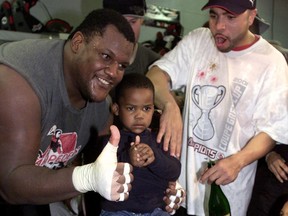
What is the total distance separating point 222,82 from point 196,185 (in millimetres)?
477

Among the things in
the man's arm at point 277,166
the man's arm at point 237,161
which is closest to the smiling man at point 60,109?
the man's arm at point 237,161

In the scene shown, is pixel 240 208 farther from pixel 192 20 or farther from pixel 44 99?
pixel 192 20

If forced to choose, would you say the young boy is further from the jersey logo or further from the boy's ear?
the jersey logo

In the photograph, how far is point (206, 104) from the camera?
65.2 inches

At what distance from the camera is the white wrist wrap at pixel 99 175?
97 centimetres

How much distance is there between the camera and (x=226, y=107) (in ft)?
5.26

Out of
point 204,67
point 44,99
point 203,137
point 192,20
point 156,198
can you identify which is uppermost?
point 44,99

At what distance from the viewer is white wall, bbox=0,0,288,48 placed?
3.71 m

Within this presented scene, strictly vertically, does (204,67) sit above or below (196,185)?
above

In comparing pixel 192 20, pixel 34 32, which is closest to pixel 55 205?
pixel 34 32

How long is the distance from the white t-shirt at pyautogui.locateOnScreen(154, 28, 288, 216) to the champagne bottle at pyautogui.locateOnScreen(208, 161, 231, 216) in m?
0.02

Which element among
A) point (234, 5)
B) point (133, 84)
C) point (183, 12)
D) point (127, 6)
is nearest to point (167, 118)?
point (133, 84)

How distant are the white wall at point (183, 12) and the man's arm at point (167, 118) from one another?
7.54ft

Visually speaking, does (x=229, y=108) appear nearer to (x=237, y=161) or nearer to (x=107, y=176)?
(x=237, y=161)
